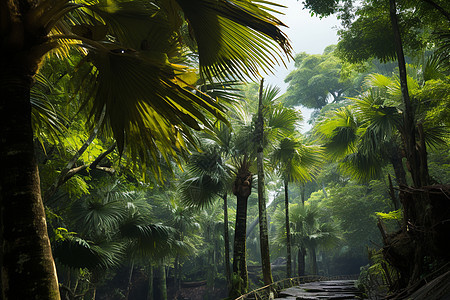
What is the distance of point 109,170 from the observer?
7.95 meters

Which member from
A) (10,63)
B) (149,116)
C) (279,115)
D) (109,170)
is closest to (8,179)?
(10,63)

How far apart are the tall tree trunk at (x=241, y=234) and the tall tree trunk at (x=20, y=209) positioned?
28.2 feet

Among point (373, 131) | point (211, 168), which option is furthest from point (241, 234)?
point (373, 131)

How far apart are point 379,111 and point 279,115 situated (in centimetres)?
334

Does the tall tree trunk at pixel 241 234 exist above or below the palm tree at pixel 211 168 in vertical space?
below

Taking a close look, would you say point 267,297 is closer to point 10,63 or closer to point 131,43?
point 131,43

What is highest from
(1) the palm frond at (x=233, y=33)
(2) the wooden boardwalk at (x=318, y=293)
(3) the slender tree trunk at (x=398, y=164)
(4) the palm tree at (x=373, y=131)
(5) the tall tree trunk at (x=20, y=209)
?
(4) the palm tree at (x=373, y=131)

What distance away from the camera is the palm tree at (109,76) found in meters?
1.80

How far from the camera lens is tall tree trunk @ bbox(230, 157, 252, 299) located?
9.66 metres

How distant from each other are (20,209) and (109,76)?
1.18 metres

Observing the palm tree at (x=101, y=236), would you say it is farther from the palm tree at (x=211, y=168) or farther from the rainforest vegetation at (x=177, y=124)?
the palm tree at (x=211, y=168)

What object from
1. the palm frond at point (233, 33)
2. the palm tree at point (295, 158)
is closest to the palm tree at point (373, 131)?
the palm tree at point (295, 158)

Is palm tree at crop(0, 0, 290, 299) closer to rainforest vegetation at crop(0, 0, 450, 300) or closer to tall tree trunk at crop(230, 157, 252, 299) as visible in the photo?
rainforest vegetation at crop(0, 0, 450, 300)

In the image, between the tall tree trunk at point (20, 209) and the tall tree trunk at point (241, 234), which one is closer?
the tall tree trunk at point (20, 209)
